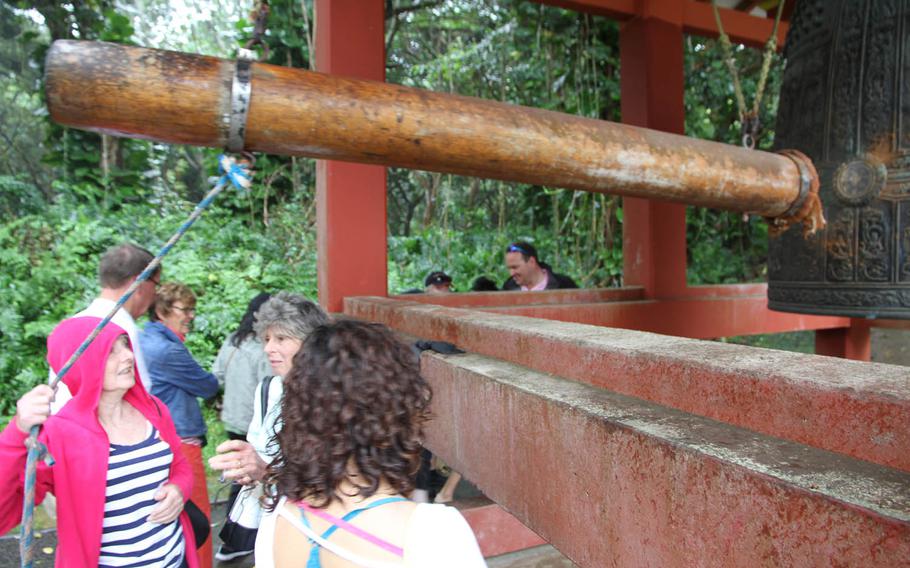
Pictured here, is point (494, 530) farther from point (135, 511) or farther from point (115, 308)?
point (115, 308)

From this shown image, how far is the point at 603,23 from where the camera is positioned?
248 inches

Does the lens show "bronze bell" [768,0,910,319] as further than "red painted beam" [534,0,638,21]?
No

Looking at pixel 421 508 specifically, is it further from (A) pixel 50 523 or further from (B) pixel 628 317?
(A) pixel 50 523

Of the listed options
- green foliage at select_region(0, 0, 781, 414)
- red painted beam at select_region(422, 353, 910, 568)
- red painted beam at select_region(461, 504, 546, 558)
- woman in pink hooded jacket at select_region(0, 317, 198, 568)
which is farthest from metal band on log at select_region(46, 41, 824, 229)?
green foliage at select_region(0, 0, 781, 414)

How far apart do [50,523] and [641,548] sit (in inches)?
159

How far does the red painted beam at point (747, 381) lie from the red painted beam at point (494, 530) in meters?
1.00

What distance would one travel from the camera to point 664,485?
0.89 metres

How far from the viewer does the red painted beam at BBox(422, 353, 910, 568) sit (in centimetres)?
67

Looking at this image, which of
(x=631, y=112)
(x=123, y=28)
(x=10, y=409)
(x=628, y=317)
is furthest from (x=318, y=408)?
(x=123, y=28)

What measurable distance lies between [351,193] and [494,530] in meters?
1.70

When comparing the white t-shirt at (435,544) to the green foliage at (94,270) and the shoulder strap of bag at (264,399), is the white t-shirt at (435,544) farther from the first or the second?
the green foliage at (94,270)

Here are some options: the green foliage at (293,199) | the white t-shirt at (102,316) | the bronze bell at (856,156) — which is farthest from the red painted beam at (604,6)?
the white t-shirt at (102,316)

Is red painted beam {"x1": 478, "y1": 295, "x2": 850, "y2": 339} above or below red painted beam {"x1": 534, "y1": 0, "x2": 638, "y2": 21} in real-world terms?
below

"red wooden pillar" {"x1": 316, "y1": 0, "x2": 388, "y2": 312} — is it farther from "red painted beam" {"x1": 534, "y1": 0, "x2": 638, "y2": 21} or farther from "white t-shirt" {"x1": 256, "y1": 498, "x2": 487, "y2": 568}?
"white t-shirt" {"x1": 256, "y1": 498, "x2": 487, "y2": 568}
